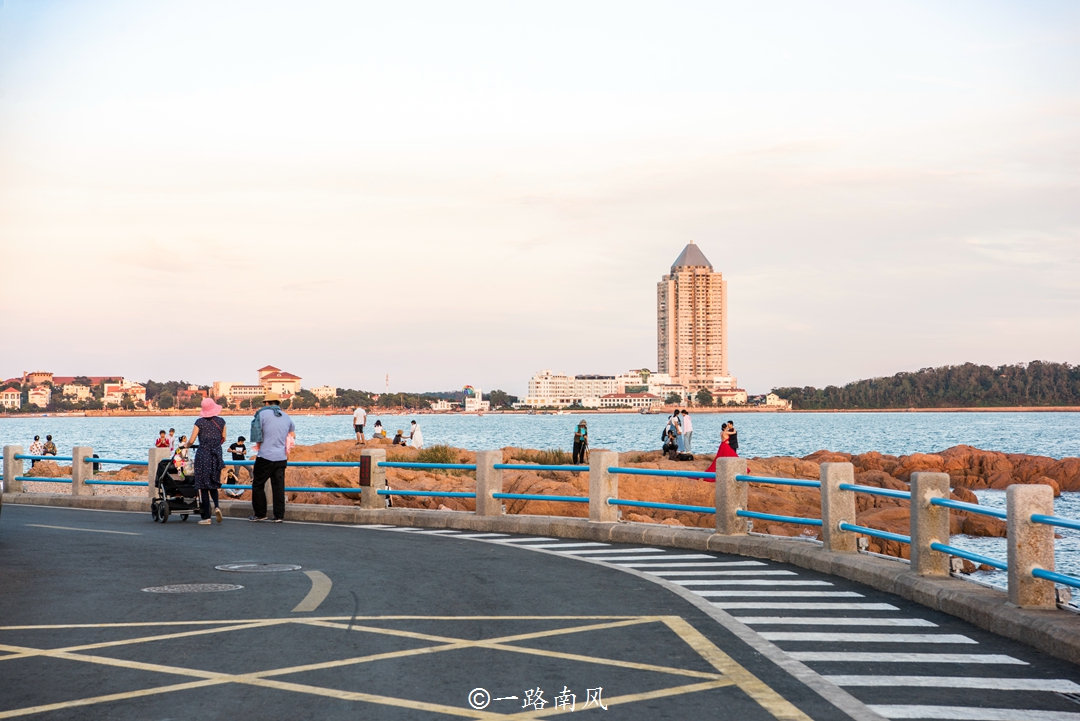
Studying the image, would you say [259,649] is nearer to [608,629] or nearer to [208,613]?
[208,613]

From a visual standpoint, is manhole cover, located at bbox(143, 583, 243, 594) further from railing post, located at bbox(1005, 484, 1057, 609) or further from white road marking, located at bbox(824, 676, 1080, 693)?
railing post, located at bbox(1005, 484, 1057, 609)

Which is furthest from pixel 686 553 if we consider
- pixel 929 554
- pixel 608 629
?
pixel 608 629

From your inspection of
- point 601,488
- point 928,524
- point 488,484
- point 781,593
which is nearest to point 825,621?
point 781,593

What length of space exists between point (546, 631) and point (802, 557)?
5.26 metres

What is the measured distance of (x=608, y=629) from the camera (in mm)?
8359

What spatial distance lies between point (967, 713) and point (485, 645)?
324 centimetres

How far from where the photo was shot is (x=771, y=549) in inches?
520

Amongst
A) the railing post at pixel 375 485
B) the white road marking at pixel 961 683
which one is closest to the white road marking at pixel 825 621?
the white road marking at pixel 961 683

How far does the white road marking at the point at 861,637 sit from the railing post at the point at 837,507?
12.5 feet

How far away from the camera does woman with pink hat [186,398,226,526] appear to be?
17.9 meters

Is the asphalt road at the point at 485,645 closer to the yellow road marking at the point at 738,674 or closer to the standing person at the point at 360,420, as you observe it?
the yellow road marking at the point at 738,674

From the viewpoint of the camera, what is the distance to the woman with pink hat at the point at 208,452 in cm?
1791

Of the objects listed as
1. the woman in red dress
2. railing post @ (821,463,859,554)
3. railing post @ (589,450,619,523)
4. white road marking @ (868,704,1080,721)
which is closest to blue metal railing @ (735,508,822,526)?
railing post @ (821,463,859,554)

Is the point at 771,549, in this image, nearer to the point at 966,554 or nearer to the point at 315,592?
the point at 966,554
